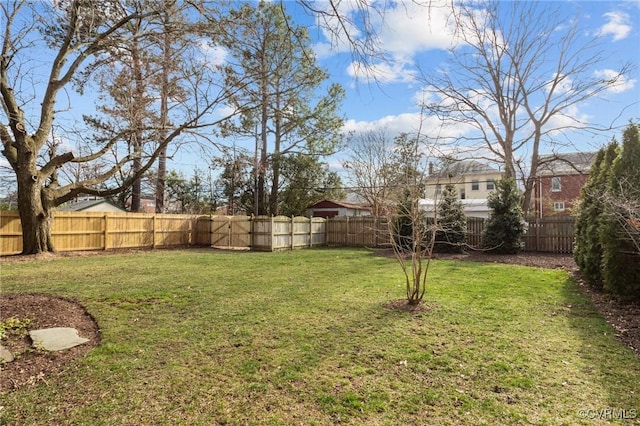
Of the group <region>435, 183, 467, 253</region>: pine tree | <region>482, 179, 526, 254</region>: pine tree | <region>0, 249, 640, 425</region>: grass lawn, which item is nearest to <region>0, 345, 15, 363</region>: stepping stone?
<region>0, 249, 640, 425</region>: grass lawn

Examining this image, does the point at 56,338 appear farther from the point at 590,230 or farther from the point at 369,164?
the point at 369,164

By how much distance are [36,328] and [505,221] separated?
40.7 feet

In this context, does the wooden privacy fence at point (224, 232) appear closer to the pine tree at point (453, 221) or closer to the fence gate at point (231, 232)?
the fence gate at point (231, 232)

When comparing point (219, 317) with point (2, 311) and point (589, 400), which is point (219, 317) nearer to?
point (2, 311)

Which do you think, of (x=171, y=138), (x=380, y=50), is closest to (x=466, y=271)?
(x=380, y=50)

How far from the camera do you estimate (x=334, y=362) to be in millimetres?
3139

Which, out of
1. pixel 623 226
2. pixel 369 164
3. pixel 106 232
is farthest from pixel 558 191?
pixel 106 232

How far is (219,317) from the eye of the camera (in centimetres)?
447

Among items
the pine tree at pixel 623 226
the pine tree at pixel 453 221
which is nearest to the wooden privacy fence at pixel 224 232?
the pine tree at pixel 453 221

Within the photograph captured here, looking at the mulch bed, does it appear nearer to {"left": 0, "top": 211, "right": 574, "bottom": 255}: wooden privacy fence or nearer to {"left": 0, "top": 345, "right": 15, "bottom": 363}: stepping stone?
{"left": 0, "top": 345, "right": 15, "bottom": 363}: stepping stone

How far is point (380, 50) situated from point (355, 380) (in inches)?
104

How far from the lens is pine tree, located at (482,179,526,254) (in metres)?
11.9

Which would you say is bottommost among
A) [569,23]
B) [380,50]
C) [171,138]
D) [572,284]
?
[572,284]

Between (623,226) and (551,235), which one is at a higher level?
(623,226)
